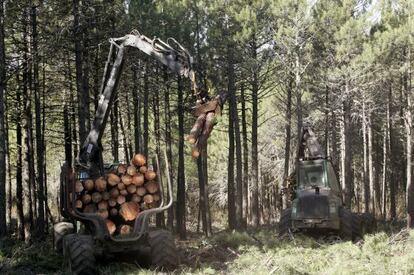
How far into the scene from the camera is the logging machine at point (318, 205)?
1377 cm

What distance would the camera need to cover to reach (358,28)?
71.9 ft

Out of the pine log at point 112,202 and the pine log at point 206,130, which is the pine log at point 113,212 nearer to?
the pine log at point 112,202

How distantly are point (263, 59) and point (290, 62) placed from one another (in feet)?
5.74

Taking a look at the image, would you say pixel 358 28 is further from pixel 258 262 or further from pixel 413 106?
pixel 258 262

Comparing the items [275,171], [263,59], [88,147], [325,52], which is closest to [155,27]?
[263,59]

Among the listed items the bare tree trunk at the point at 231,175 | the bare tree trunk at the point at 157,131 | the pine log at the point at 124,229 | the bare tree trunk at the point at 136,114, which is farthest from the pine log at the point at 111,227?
the bare tree trunk at the point at 231,175

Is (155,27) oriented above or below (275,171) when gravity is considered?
above

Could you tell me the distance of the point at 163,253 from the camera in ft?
31.8

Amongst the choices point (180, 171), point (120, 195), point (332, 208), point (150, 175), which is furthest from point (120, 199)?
point (180, 171)

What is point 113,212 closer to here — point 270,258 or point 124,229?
point 124,229

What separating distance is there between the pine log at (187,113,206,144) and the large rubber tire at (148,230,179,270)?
9.03ft

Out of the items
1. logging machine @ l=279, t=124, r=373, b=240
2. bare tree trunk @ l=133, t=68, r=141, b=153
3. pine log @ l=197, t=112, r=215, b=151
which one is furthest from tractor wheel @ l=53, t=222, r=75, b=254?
bare tree trunk @ l=133, t=68, r=141, b=153

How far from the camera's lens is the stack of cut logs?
406 inches

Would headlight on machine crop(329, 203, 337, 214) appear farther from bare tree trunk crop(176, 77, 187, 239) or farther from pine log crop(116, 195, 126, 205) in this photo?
bare tree trunk crop(176, 77, 187, 239)
